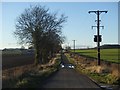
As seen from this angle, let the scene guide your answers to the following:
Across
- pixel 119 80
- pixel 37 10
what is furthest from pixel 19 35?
pixel 119 80

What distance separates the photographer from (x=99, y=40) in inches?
1539

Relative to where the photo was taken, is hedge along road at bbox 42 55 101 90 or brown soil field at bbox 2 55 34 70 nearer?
hedge along road at bbox 42 55 101 90

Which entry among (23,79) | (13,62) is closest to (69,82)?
(23,79)

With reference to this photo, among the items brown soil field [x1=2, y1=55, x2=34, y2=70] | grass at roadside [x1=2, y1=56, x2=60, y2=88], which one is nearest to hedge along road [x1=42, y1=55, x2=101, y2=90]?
grass at roadside [x1=2, y1=56, x2=60, y2=88]

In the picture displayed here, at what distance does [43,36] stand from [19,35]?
13.0 feet

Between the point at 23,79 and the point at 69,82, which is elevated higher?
the point at 23,79

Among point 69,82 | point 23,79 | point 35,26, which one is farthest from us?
point 35,26

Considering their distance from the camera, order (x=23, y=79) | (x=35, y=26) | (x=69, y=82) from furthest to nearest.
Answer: (x=35, y=26) < (x=69, y=82) < (x=23, y=79)

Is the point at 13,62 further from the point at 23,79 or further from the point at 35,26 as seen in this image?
the point at 23,79

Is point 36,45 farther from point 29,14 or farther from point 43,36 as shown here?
point 29,14

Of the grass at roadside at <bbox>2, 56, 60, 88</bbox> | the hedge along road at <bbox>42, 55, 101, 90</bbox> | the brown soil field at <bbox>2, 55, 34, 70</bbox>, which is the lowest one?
the brown soil field at <bbox>2, 55, 34, 70</bbox>

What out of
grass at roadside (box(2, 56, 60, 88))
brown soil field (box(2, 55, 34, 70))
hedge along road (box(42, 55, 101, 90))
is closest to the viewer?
grass at roadside (box(2, 56, 60, 88))

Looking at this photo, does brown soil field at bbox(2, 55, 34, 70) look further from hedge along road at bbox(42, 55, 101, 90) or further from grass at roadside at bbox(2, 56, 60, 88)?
hedge along road at bbox(42, 55, 101, 90)

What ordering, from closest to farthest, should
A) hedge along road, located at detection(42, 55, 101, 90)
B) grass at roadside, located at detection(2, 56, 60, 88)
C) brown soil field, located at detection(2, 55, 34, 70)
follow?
grass at roadside, located at detection(2, 56, 60, 88)
hedge along road, located at detection(42, 55, 101, 90)
brown soil field, located at detection(2, 55, 34, 70)
